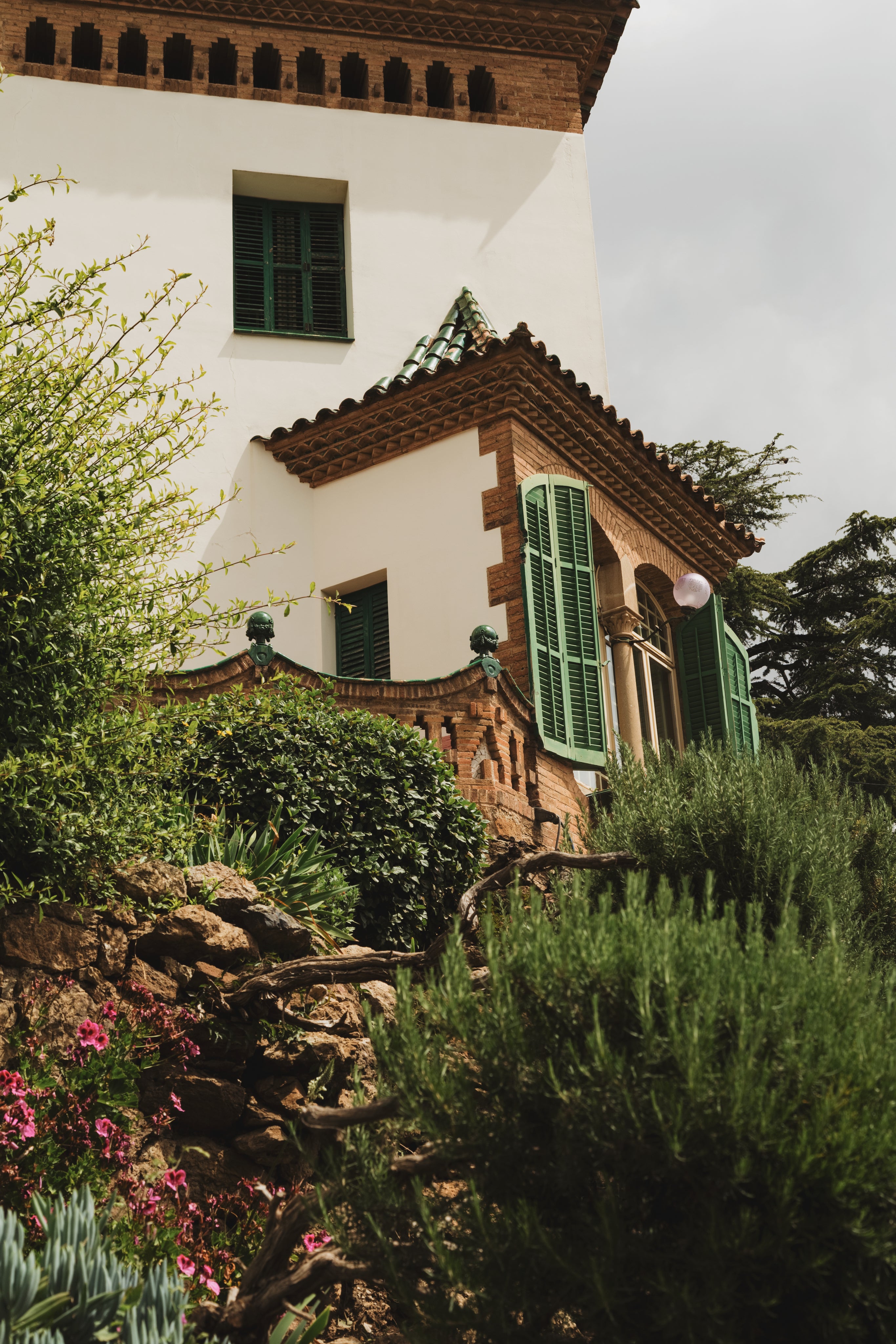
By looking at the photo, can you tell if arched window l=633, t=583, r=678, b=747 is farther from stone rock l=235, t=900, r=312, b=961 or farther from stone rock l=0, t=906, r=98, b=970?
stone rock l=0, t=906, r=98, b=970

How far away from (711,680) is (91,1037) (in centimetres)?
1000

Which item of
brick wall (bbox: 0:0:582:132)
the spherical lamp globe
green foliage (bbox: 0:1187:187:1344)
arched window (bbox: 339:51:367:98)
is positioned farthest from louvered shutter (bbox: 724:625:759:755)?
green foliage (bbox: 0:1187:187:1344)

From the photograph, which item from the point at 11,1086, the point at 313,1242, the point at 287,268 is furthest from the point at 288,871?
the point at 287,268

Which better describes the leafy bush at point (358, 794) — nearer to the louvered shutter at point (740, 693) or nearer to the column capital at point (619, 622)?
the column capital at point (619, 622)

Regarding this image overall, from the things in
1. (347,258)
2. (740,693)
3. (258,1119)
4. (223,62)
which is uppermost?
(223,62)

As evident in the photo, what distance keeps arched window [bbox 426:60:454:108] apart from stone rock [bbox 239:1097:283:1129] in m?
13.7

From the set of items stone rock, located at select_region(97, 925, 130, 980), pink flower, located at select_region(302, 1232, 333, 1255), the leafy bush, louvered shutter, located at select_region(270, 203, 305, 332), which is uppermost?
louvered shutter, located at select_region(270, 203, 305, 332)

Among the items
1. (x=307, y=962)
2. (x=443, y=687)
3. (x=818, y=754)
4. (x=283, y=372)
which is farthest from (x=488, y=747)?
(x=818, y=754)

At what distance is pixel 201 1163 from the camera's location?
5773mm

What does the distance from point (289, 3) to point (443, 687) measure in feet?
33.1

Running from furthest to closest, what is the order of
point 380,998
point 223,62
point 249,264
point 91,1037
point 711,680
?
point 223,62 < point 249,264 < point 711,680 < point 380,998 < point 91,1037

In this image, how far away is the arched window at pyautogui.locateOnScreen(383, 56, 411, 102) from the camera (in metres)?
16.5

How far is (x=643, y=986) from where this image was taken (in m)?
4.00

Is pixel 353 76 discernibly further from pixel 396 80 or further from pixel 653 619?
pixel 653 619
